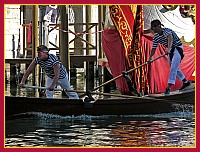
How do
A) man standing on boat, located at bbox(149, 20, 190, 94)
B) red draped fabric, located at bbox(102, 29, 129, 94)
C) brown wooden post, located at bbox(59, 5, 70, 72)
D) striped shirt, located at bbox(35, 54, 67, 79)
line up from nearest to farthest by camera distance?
striped shirt, located at bbox(35, 54, 67, 79) < man standing on boat, located at bbox(149, 20, 190, 94) < red draped fabric, located at bbox(102, 29, 129, 94) < brown wooden post, located at bbox(59, 5, 70, 72)

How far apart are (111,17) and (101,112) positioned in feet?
4.63

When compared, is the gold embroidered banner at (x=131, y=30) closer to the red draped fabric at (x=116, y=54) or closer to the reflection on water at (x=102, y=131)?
the red draped fabric at (x=116, y=54)

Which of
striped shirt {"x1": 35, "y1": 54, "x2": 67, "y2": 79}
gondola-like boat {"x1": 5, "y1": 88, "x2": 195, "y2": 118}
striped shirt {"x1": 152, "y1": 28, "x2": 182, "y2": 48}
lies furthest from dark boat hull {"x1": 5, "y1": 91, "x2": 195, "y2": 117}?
striped shirt {"x1": 152, "y1": 28, "x2": 182, "y2": 48}

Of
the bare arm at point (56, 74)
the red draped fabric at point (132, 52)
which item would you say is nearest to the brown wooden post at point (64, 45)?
the red draped fabric at point (132, 52)

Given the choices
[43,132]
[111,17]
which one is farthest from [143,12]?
[43,132]

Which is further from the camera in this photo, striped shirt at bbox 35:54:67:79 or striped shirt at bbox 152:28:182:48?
striped shirt at bbox 152:28:182:48

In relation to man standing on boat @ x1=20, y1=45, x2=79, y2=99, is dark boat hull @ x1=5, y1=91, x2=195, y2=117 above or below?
below

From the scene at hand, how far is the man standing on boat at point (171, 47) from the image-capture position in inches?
401

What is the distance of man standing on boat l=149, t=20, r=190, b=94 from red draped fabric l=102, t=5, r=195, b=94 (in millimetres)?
204

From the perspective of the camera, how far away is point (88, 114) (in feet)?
32.5

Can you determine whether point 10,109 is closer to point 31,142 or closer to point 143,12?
point 31,142

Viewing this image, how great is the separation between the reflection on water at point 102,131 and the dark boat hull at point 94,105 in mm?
81

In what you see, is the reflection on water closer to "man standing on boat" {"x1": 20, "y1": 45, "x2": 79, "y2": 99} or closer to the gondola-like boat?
the gondola-like boat

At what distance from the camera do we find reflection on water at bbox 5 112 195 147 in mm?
7891
